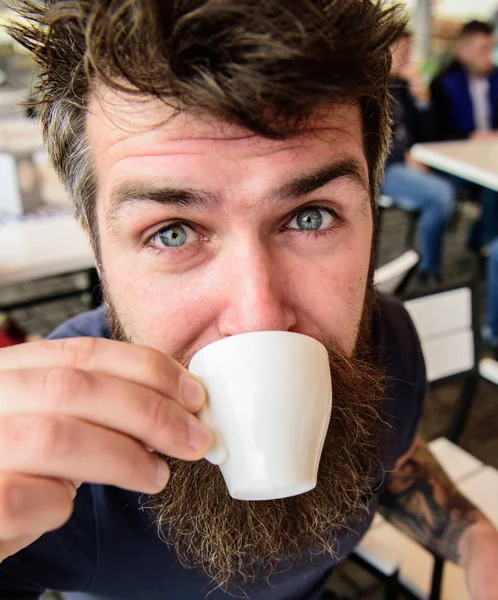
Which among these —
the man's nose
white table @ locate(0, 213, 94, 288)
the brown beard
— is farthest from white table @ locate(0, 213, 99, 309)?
the man's nose

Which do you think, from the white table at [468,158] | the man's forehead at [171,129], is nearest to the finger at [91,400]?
the man's forehead at [171,129]

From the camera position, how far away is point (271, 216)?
2.43 feet

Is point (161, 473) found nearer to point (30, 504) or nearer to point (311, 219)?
point (30, 504)

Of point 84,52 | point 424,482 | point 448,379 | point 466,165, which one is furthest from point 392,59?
point 466,165

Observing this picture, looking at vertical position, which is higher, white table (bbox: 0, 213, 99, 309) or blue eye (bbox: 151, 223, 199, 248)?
blue eye (bbox: 151, 223, 199, 248)

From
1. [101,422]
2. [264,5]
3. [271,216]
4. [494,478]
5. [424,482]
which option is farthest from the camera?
[494,478]

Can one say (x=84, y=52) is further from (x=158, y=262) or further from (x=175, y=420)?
(x=175, y=420)

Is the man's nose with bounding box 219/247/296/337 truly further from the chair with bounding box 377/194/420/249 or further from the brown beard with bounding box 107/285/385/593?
the chair with bounding box 377/194/420/249

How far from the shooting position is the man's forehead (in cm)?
71

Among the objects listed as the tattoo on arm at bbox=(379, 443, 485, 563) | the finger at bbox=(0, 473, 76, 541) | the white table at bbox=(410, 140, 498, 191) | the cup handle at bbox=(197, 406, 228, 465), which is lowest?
the white table at bbox=(410, 140, 498, 191)

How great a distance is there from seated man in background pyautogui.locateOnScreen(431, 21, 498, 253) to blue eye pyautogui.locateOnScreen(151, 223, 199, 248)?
4.21 meters

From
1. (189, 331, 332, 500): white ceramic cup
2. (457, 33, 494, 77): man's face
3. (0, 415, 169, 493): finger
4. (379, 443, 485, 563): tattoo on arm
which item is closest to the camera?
(0, 415, 169, 493): finger

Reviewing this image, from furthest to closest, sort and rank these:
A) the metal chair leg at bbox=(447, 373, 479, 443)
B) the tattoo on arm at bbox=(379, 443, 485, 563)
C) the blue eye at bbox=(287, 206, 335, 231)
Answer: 1. the metal chair leg at bbox=(447, 373, 479, 443)
2. the tattoo on arm at bbox=(379, 443, 485, 563)
3. the blue eye at bbox=(287, 206, 335, 231)

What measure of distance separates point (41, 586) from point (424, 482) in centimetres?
81
